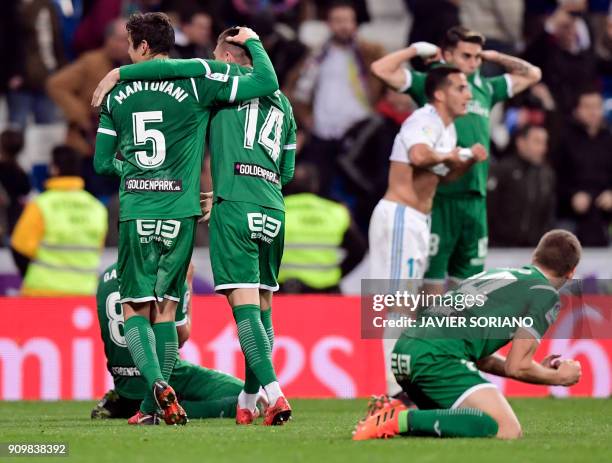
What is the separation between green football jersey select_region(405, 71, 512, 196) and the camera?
37.2 ft

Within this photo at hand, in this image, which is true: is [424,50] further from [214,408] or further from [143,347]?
[143,347]

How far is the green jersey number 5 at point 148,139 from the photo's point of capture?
8883 mm

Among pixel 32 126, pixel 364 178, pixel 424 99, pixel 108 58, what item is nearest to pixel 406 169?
pixel 424 99

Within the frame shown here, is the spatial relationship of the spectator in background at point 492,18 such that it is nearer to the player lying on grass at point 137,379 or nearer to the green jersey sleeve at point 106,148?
the player lying on grass at point 137,379

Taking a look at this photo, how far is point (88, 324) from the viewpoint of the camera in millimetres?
12516

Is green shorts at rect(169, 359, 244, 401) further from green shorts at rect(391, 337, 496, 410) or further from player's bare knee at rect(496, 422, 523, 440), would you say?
player's bare knee at rect(496, 422, 523, 440)

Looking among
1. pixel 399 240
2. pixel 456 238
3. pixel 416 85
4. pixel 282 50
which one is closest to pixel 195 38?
pixel 282 50

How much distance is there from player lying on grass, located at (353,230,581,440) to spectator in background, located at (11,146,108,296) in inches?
220

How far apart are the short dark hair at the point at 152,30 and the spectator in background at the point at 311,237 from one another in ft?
14.5

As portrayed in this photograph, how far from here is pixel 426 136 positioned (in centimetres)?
1058

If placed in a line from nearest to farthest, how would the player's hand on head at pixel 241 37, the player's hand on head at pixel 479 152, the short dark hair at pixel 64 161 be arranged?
the player's hand on head at pixel 241 37 < the player's hand on head at pixel 479 152 < the short dark hair at pixel 64 161

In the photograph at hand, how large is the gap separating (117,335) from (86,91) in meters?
6.58

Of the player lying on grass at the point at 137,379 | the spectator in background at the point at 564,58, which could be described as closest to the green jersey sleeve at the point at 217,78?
the player lying on grass at the point at 137,379

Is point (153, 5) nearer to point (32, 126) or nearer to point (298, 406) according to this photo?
point (32, 126)
